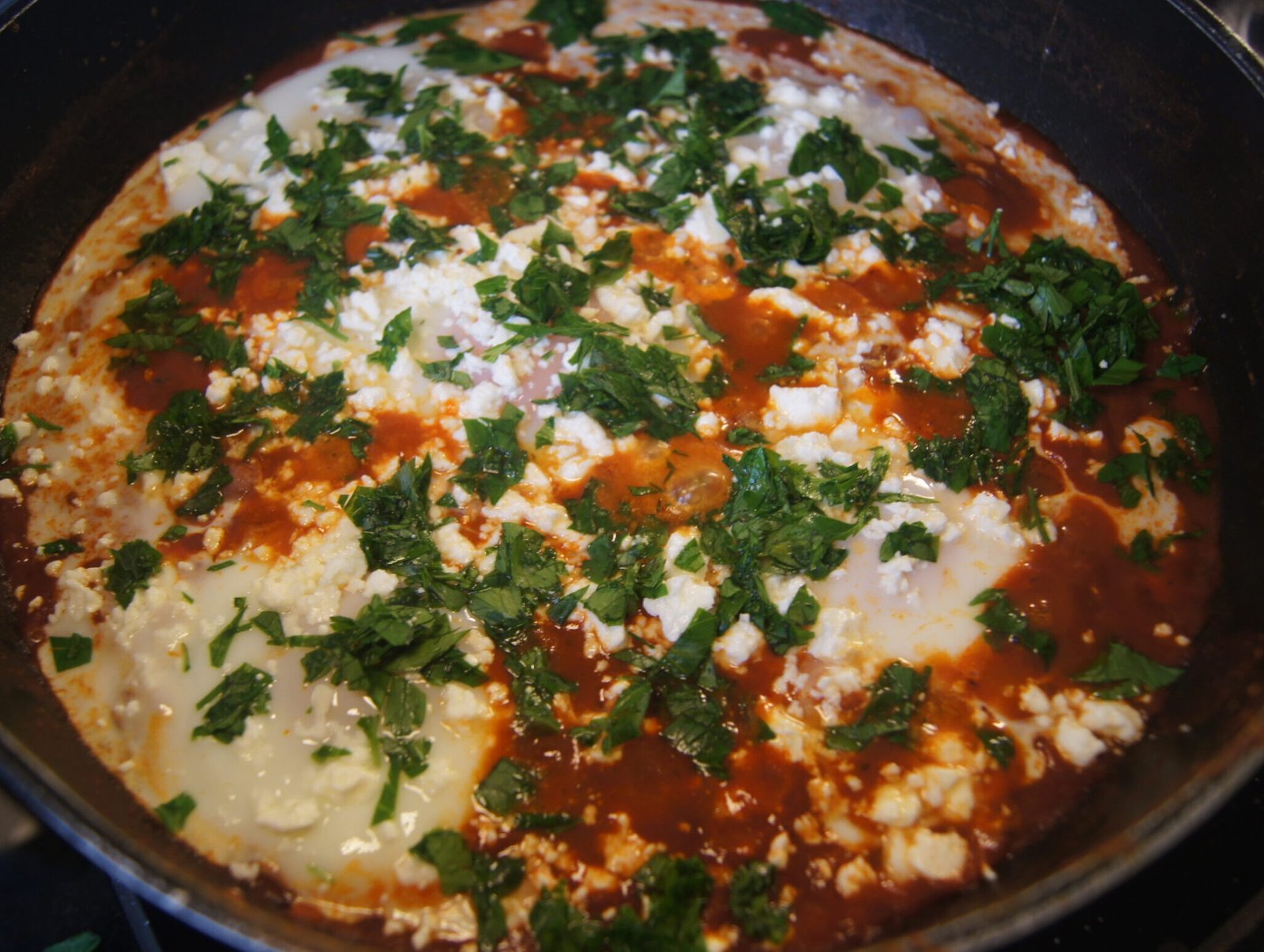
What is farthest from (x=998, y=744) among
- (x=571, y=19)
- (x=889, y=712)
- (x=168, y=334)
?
(x=571, y=19)

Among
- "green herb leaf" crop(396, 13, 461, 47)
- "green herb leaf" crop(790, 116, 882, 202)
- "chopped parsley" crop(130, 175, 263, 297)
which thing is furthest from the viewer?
"green herb leaf" crop(396, 13, 461, 47)

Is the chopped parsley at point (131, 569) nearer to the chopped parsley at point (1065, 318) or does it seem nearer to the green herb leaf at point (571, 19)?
the chopped parsley at point (1065, 318)

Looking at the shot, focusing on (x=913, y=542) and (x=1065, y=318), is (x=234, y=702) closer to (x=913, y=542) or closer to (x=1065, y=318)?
(x=913, y=542)

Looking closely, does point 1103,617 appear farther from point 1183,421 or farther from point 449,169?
point 449,169

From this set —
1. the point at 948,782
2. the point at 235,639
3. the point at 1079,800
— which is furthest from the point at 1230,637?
the point at 235,639

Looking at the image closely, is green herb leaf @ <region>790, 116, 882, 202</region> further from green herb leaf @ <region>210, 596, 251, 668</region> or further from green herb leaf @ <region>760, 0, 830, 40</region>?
green herb leaf @ <region>210, 596, 251, 668</region>

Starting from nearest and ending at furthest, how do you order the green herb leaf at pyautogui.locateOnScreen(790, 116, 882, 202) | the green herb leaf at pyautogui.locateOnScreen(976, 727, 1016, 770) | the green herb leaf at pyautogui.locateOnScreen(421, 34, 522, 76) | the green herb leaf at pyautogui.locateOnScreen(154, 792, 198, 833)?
1. the green herb leaf at pyautogui.locateOnScreen(154, 792, 198, 833)
2. the green herb leaf at pyautogui.locateOnScreen(976, 727, 1016, 770)
3. the green herb leaf at pyautogui.locateOnScreen(790, 116, 882, 202)
4. the green herb leaf at pyautogui.locateOnScreen(421, 34, 522, 76)

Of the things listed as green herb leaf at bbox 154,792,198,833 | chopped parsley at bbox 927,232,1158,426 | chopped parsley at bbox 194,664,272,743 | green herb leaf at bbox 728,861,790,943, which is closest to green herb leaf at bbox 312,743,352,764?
chopped parsley at bbox 194,664,272,743

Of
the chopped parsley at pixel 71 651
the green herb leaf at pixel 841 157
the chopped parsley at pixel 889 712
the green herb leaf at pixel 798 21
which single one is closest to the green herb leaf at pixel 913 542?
the chopped parsley at pixel 889 712
